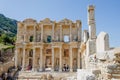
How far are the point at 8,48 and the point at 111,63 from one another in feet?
136

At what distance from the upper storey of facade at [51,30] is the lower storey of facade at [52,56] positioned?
3.97 ft

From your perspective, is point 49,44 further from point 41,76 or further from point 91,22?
point 91,22

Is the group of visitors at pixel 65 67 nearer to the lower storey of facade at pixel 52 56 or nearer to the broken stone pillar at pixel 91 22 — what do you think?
the lower storey of facade at pixel 52 56

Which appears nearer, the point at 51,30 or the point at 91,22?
the point at 91,22

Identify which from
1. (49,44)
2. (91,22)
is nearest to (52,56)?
(49,44)

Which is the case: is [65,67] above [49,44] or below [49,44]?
below

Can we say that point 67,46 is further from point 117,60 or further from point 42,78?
point 117,60

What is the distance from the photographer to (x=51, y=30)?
34.8 m

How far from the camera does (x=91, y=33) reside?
50.5ft

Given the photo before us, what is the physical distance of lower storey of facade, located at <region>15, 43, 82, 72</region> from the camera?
32594mm

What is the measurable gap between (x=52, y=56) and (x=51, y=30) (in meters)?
4.84

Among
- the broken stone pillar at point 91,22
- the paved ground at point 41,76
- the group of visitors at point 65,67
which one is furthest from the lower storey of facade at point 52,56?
the broken stone pillar at point 91,22

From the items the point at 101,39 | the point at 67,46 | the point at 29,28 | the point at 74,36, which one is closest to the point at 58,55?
the point at 67,46

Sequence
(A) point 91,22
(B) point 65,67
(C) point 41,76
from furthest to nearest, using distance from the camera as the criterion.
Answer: (B) point 65,67, (C) point 41,76, (A) point 91,22
